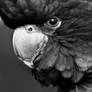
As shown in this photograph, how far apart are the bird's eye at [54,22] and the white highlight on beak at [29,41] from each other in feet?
0.22

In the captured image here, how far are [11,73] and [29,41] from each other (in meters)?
2.30

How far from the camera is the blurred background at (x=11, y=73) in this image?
4039 millimetres

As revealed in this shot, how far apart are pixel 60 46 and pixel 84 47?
5.4 inches

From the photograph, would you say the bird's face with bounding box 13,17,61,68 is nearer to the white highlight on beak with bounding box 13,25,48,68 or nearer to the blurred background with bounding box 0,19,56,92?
the white highlight on beak with bounding box 13,25,48,68

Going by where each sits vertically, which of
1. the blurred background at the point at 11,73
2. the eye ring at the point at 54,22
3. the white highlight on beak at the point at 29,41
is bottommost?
the blurred background at the point at 11,73

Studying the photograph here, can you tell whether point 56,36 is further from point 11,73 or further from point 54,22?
point 11,73

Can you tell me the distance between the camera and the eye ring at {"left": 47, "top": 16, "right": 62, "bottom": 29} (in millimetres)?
2051

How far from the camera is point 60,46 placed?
2.12 meters

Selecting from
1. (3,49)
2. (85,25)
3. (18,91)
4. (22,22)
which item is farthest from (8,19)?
(18,91)

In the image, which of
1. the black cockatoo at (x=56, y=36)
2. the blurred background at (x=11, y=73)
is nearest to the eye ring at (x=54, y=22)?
the black cockatoo at (x=56, y=36)

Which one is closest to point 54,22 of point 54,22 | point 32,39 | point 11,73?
point 54,22

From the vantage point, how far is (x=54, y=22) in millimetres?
2053

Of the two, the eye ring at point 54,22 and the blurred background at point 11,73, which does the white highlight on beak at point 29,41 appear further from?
the blurred background at point 11,73

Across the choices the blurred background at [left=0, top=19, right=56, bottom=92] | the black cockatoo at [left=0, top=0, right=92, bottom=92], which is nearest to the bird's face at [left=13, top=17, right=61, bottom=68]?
the black cockatoo at [left=0, top=0, right=92, bottom=92]
